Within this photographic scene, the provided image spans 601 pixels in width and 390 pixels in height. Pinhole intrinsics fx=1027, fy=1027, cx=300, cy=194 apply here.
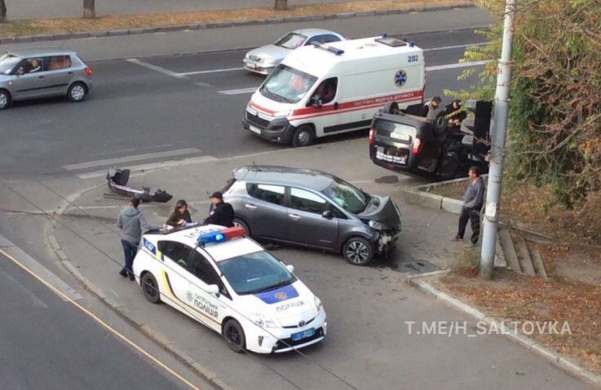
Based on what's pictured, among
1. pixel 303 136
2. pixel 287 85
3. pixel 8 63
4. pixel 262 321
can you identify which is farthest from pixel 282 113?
pixel 262 321

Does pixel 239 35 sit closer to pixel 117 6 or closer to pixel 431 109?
pixel 117 6

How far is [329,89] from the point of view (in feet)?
83.0

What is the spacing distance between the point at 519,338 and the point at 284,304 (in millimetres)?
3498

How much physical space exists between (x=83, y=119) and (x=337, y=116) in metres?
6.39

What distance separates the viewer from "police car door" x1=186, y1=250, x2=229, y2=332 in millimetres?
14523

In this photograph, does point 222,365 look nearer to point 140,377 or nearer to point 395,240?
point 140,377

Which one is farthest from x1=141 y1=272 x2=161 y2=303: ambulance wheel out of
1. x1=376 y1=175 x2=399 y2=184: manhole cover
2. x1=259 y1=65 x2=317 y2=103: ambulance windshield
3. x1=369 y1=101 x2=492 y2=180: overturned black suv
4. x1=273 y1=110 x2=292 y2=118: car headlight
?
x1=259 y1=65 x2=317 y2=103: ambulance windshield

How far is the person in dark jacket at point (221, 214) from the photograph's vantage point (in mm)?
17234

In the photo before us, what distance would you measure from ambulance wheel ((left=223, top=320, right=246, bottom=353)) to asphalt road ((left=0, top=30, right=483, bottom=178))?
29.4 ft

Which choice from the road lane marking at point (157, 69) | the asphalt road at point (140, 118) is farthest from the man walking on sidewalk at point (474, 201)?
the road lane marking at point (157, 69)

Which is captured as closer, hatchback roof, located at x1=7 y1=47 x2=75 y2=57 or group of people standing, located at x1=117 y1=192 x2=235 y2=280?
group of people standing, located at x1=117 y1=192 x2=235 y2=280

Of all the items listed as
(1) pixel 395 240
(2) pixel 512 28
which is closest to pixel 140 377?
(1) pixel 395 240

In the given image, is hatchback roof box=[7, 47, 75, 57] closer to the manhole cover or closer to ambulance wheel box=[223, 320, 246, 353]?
the manhole cover

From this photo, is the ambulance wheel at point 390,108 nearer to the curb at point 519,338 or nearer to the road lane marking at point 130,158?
the road lane marking at point 130,158
